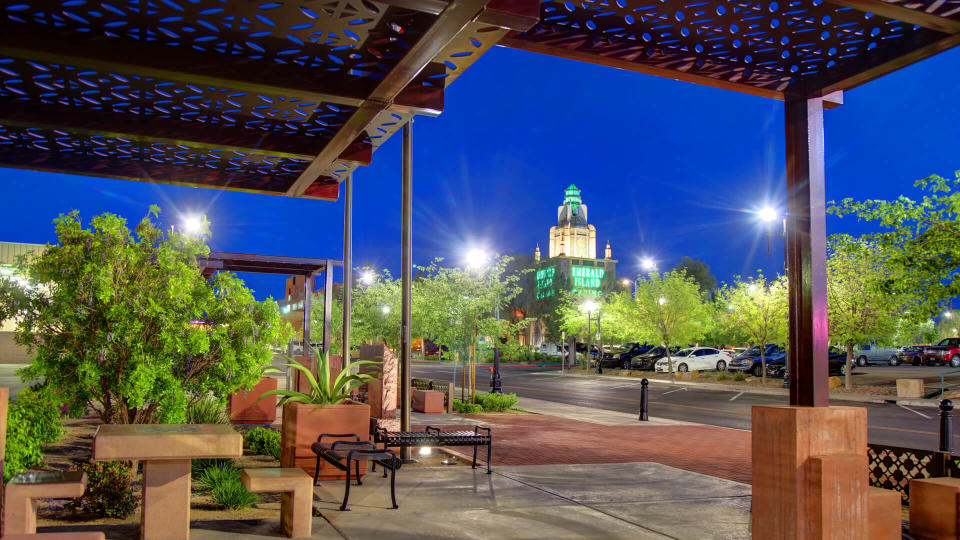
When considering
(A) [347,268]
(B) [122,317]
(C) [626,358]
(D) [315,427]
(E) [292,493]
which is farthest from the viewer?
(C) [626,358]

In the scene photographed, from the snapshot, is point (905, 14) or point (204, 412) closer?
point (905, 14)

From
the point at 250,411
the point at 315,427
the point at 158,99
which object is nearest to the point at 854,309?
the point at 250,411

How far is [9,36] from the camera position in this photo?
561 cm

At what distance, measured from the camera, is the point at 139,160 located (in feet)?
31.6

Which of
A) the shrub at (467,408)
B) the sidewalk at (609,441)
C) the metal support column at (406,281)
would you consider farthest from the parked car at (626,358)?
the metal support column at (406,281)

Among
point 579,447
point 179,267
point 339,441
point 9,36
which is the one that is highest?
point 9,36

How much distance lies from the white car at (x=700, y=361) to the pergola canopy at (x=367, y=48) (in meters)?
39.1

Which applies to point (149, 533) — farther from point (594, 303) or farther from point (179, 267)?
point (594, 303)

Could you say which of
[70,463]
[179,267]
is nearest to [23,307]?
[179,267]

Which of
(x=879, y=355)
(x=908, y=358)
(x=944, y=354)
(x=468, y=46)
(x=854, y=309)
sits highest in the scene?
(x=468, y=46)

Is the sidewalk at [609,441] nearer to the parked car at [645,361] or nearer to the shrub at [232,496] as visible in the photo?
the shrub at [232,496]

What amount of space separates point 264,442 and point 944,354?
52.8 meters

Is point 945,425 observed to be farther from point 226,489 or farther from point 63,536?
point 63,536

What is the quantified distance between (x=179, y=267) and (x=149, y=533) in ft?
10.8
